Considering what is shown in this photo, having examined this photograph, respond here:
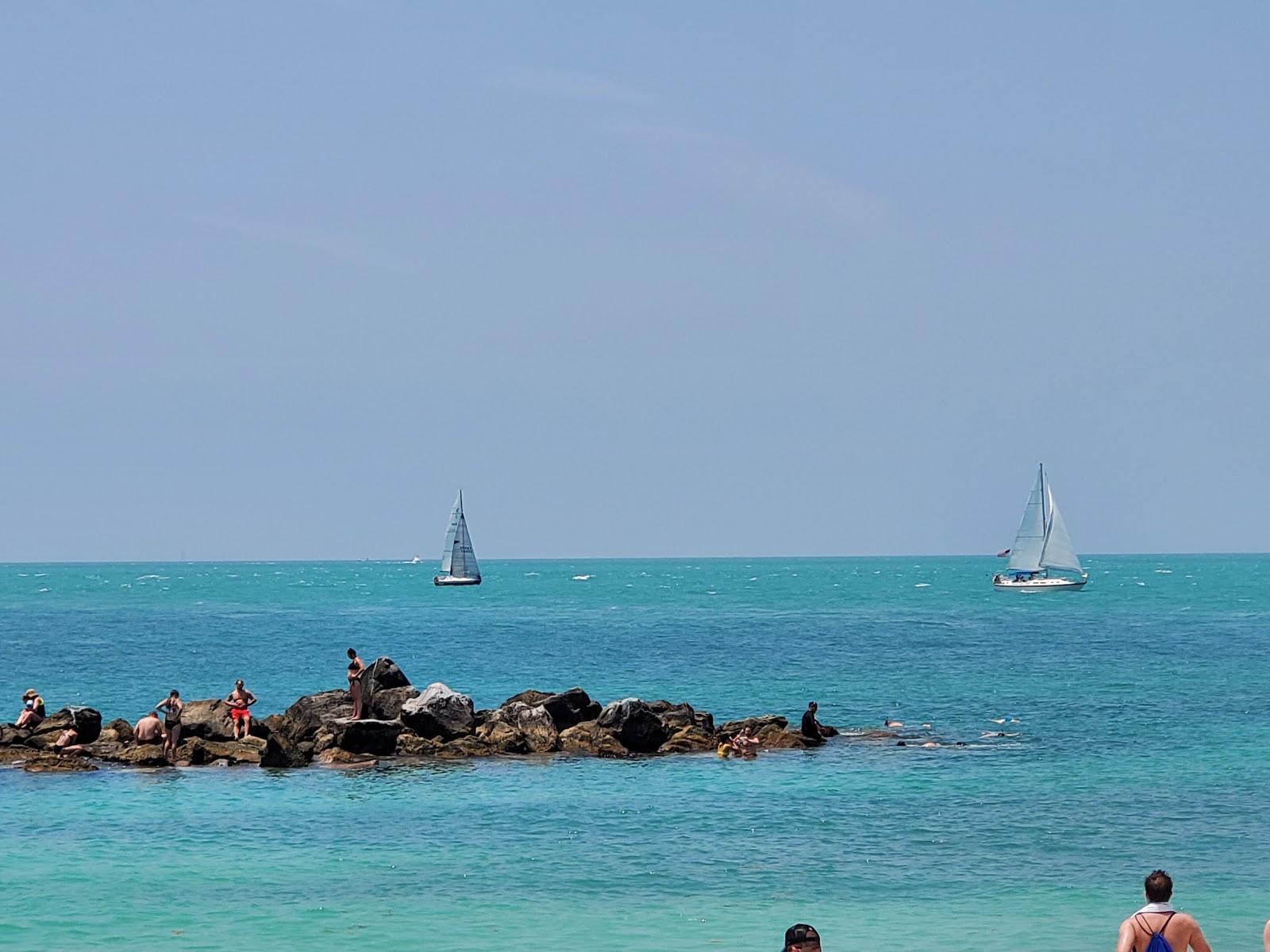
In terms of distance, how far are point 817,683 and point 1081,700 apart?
13.0 m

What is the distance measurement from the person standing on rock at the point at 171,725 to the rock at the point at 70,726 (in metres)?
3.71

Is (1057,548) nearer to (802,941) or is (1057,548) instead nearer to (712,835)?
(712,835)

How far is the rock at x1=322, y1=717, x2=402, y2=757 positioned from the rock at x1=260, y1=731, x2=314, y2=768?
5.96 ft

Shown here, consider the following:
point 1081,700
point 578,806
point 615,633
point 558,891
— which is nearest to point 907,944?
point 558,891

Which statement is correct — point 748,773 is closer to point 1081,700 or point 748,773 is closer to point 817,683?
point 1081,700

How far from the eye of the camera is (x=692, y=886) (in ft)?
88.6

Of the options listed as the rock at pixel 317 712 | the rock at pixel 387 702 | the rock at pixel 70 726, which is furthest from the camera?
the rock at pixel 387 702

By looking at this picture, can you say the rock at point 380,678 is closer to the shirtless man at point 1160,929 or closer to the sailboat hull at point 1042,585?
the shirtless man at point 1160,929

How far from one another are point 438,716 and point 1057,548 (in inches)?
5087

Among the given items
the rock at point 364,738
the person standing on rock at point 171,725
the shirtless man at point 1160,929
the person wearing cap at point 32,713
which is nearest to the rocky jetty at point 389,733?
the rock at point 364,738

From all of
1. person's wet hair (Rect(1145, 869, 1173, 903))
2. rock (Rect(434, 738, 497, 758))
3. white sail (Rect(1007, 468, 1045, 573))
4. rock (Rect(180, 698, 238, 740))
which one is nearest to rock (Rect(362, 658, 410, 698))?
rock (Rect(434, 738, 497, 758))

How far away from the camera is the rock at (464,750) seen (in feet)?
143

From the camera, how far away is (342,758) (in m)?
42.4

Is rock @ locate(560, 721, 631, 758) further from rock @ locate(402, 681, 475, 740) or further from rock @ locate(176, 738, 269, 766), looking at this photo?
rock @ locate(176, 738, 269, 766)
